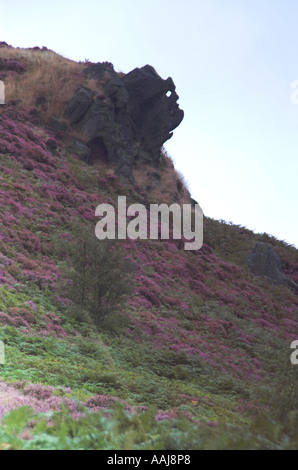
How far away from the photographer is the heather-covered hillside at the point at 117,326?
460cm

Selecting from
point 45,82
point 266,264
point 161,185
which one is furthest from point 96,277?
point 45,82

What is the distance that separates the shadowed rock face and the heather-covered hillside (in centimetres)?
108

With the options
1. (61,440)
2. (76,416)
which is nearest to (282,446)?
(61,440)

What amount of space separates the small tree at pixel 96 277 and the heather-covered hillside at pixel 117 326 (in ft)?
0.52

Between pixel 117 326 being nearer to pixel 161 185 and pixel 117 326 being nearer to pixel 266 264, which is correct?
pixel 266 264

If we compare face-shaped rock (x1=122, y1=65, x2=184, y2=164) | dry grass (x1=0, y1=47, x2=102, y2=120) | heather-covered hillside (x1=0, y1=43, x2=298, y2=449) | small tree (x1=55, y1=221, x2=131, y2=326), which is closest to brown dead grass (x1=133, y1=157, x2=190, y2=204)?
heather-covered hillside (x1=0, y1=43, x2=298, y2=449)

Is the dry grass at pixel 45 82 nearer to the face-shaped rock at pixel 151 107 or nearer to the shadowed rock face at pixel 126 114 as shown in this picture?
the shadowed rock face at pixel 126 114

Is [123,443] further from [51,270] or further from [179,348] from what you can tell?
[51,270]

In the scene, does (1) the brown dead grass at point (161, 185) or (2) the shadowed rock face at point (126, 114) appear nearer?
(2) the shadowed rock face at point (126, 114)

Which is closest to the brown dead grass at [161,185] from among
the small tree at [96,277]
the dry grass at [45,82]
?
the dry grass at [45,82]

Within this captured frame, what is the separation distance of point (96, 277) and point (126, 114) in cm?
3093

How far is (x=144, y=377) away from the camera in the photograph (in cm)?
1037

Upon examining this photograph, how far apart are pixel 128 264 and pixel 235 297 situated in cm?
1163

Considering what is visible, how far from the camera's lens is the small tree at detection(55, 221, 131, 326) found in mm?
13891
